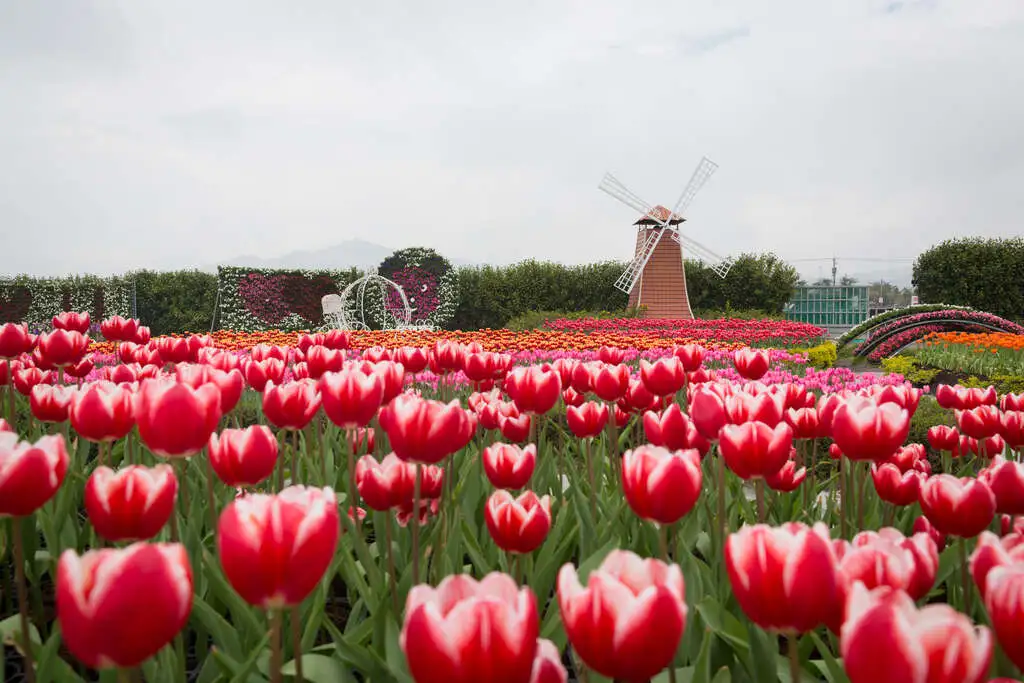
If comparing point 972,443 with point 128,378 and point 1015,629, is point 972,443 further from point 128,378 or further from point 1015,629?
point 128,378

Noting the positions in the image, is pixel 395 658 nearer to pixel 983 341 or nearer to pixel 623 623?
pixel 623 623

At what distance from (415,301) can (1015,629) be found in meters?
22.9

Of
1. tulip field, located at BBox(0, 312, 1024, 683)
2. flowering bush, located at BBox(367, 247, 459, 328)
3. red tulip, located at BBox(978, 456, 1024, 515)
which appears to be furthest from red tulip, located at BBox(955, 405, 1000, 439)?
flowering bush, located at BBox(367, 247, 459, 328)

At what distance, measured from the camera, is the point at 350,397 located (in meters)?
1.72

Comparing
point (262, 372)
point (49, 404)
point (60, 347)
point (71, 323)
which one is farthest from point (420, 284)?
point (49, 404)

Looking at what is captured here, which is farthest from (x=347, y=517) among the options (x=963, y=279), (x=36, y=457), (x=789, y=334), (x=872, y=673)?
(x=963, y=279)

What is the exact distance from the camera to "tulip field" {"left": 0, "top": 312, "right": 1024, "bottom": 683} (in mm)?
761

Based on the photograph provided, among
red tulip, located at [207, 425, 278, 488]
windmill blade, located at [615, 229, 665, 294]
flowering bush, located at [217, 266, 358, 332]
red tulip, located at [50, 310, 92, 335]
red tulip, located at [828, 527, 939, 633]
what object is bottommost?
red tulip, located at [828, 527, 939, 633]

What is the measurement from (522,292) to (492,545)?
2435 cm

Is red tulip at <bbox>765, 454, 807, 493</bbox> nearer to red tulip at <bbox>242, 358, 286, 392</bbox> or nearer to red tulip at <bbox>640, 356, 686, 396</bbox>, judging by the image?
red tulip at <bbox>640, 356, 686, 396</bbox>

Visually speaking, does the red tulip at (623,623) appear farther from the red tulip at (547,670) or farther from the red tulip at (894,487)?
the red tulip at (894,487)

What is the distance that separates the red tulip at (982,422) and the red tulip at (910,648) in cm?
202

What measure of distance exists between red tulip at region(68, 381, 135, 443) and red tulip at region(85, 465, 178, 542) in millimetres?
664

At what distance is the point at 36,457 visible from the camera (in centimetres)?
119
